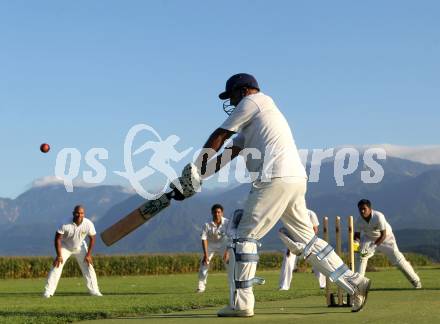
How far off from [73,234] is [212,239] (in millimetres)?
3077

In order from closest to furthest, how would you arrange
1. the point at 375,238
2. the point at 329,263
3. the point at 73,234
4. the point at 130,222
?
the point at 130,222 < the point at 329,263 < the point at 375,238 < the point at 73,234

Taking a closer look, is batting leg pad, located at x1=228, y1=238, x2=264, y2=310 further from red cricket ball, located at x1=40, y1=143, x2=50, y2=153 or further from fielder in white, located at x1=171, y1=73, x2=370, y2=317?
red cricket ball, located at x1=40, y1=143, x2=50, y2=153

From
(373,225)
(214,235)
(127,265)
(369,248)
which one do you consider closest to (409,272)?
(369,248)

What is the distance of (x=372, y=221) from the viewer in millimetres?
17906

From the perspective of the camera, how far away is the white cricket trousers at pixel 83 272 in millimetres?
18156

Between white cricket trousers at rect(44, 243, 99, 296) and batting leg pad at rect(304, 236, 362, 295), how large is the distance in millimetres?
9763

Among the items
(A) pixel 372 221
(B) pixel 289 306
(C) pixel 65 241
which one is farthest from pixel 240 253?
A: (C) pixel 65 241

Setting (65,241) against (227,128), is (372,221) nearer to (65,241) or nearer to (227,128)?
(65,241)

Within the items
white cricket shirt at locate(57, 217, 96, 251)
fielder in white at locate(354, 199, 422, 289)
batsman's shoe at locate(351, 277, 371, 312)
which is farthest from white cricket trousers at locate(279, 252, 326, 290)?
batsman's shoe at locate(351, 277, 371, 312)

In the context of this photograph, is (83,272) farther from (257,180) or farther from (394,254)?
(257,180)

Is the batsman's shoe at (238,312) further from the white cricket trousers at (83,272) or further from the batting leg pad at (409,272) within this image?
the white cricket trousers at (83,272)

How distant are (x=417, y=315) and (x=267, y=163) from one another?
229 centimetres

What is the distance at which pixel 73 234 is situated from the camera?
1880 cm

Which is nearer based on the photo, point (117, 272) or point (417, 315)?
point (417, 315)
